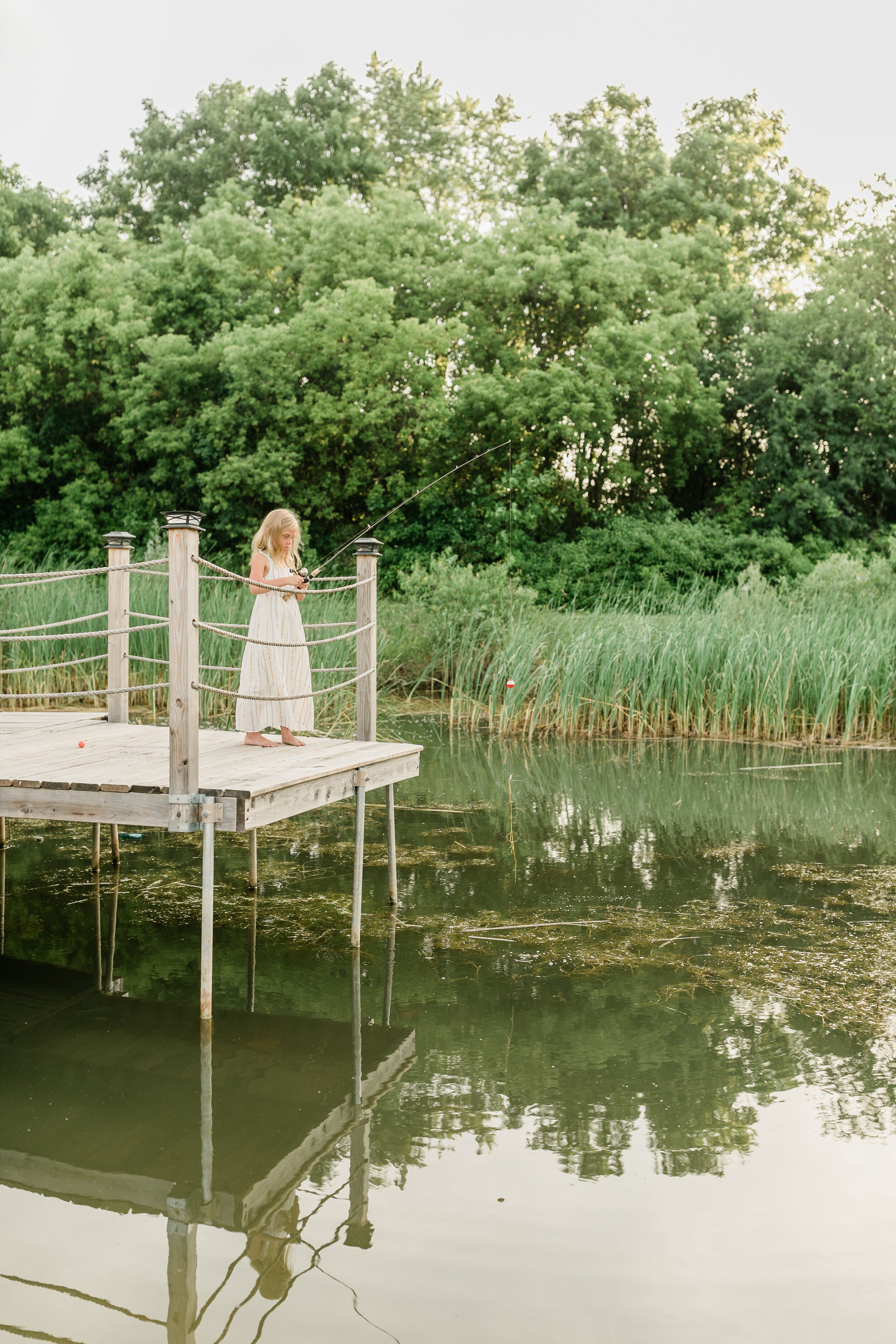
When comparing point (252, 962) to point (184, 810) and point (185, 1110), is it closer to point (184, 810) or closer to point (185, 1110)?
point (184, 810)

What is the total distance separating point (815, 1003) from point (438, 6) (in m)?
34.5

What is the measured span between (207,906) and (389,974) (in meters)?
1.05

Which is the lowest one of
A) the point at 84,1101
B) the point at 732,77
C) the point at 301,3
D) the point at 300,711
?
the point at 84,1101

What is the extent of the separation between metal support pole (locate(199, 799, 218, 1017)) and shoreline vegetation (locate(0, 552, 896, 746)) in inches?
249

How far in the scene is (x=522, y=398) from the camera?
926 inches

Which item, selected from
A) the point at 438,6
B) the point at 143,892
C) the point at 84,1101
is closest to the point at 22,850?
the point at 143,892

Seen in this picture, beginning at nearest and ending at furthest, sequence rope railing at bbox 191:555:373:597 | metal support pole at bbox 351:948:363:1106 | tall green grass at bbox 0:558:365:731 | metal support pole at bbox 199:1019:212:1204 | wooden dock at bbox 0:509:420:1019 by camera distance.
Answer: metal support pole at bbox 199:1019:212:1204
metal support pole at bbox 351:948:363:1106
wooden dock at bbox 0:509:420:1019
rope railing at bbox 191:555:373:597
tall green grass at bbox 0:558:365:731

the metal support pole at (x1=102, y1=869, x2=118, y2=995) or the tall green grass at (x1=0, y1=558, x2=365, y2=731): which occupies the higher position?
the tall green grass at (x1=0, y1=558, x2=365, y2=731)

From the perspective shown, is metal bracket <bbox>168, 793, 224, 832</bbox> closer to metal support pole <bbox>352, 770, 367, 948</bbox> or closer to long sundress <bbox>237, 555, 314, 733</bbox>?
metal support pole <bbox>352, 770, 367, 948</bbox>

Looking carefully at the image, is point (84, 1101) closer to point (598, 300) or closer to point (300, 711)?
point (300, 711)

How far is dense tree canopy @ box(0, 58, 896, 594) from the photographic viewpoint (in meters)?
24.1

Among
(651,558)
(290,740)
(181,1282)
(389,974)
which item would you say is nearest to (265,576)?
(290,740)

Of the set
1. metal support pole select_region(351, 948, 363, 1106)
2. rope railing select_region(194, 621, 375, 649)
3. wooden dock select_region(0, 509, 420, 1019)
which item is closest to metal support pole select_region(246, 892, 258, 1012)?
wooden dock select_region(0, 509, 420, 1019)

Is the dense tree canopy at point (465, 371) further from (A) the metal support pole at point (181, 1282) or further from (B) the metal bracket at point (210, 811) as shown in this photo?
(A) the metal support pole at point (181, 1282)
